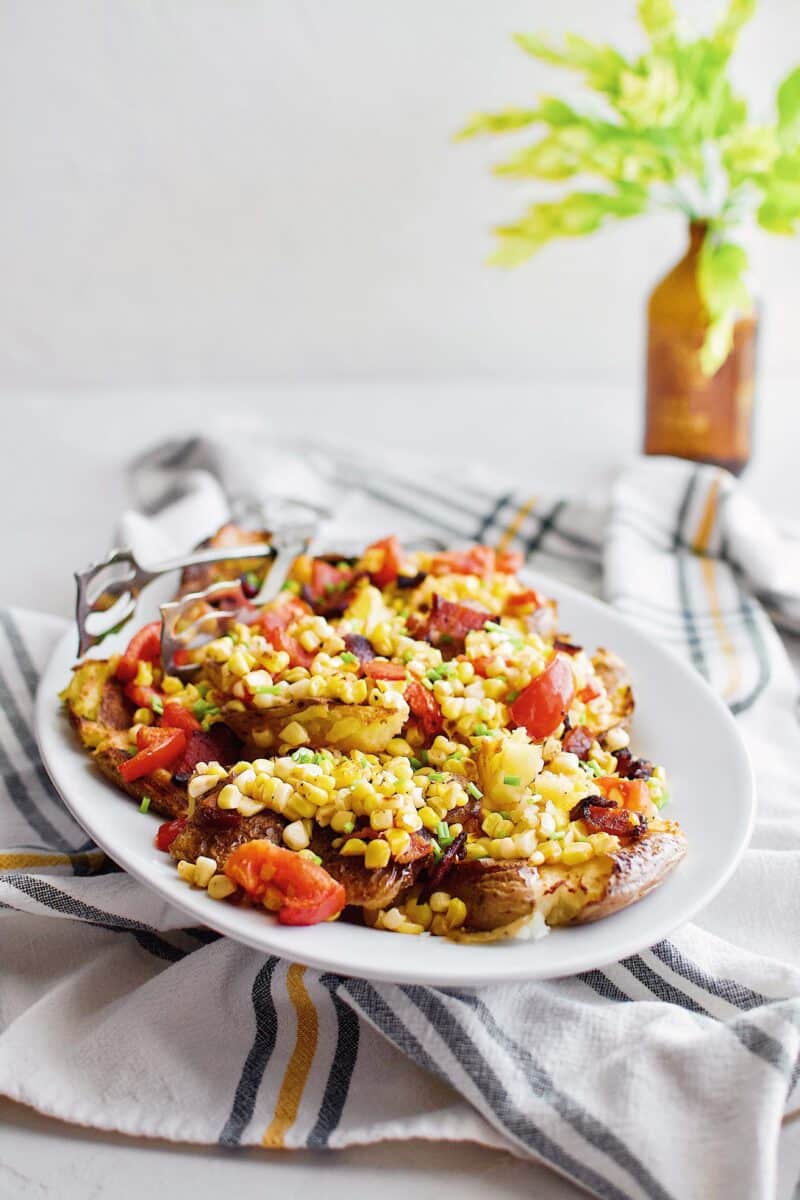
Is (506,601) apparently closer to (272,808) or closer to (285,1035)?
(272,808)

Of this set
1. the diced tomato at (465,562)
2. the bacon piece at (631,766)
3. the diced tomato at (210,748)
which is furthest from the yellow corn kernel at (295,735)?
the diced tomato at (465,562)

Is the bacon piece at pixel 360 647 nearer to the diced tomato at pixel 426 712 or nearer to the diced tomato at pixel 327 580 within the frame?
the diced tomato at pixel 426 712

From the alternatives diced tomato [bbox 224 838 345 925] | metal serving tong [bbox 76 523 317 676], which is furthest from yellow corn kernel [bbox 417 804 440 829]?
metal serving tong [bbox 76 523 317 676]

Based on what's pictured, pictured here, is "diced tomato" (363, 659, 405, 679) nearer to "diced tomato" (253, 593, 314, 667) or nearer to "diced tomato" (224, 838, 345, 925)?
"diced tomato" (253, 593, 314, 667)

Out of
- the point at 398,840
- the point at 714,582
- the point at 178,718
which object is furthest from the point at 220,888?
the point at 714,582

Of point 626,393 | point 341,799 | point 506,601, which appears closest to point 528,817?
point 341,799

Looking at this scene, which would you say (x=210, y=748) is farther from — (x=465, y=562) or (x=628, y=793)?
(x=465, y=562)
